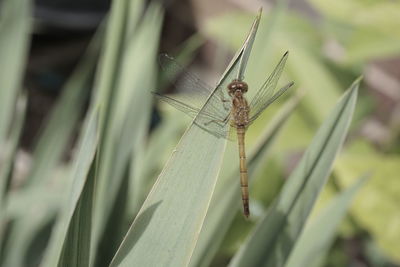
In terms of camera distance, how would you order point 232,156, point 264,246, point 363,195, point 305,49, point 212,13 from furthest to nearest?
1. point 212,13
2. point 305,49
3. point 363,195
4. point 232,156
5. point 264,246

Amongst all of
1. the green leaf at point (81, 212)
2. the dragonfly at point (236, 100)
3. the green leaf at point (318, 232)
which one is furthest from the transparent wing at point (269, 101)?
the green leaf at point (81, 212)

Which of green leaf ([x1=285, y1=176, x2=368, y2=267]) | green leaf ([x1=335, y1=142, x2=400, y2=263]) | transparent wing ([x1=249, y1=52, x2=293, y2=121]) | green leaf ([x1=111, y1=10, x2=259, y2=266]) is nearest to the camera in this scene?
green leaf ([x1=111, y1=10, x2=259, y2=266])

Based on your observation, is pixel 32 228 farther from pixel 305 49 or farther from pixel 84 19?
pixel 84 19

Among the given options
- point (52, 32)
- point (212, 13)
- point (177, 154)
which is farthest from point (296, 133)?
point (52, 32)

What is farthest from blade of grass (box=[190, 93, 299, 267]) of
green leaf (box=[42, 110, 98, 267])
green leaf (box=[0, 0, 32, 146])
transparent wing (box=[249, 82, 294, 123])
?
green leaf (box=[0, 0, 32, 146])

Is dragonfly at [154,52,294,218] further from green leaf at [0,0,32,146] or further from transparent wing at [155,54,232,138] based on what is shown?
green leaf at [0,0,32,146]

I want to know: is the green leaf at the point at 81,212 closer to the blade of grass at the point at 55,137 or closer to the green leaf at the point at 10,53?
the green leaf at the point at 10,53

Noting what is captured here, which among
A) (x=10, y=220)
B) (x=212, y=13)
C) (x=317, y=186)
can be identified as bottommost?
(x=10, y=220)
